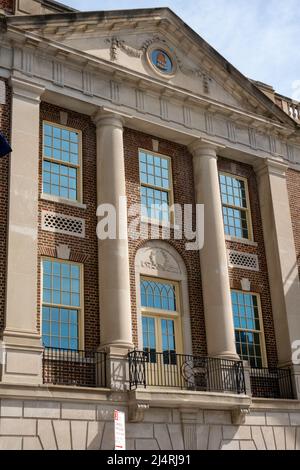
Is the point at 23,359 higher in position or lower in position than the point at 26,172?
lower

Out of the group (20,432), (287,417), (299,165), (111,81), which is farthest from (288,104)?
(20,432)

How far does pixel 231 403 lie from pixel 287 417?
2.74m

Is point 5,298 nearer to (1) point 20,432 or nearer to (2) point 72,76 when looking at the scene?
(1) point 20,432

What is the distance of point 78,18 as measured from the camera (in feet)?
67.1

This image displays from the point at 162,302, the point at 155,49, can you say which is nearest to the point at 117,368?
the point at 162,302

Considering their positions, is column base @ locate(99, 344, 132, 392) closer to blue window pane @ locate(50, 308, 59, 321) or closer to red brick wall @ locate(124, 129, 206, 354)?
red brick wall @ locate(124, 129, 206, 354)

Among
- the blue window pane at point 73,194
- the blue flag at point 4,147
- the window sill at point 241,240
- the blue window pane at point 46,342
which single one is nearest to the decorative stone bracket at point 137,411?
the blue window pane at point 46,342

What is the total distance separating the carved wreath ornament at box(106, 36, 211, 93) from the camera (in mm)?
21469

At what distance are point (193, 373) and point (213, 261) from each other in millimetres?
3632

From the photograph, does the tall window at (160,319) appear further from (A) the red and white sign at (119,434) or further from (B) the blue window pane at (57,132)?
(A) the red and white sign at (119,434)

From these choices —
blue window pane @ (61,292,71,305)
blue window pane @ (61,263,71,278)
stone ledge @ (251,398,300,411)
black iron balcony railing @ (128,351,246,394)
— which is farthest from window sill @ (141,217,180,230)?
stone ledge @ (251,398,300,411)

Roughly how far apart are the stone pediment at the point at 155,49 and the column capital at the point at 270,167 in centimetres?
171

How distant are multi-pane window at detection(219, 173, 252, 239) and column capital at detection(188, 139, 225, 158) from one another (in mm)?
1174

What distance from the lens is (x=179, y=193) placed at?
21.9m
